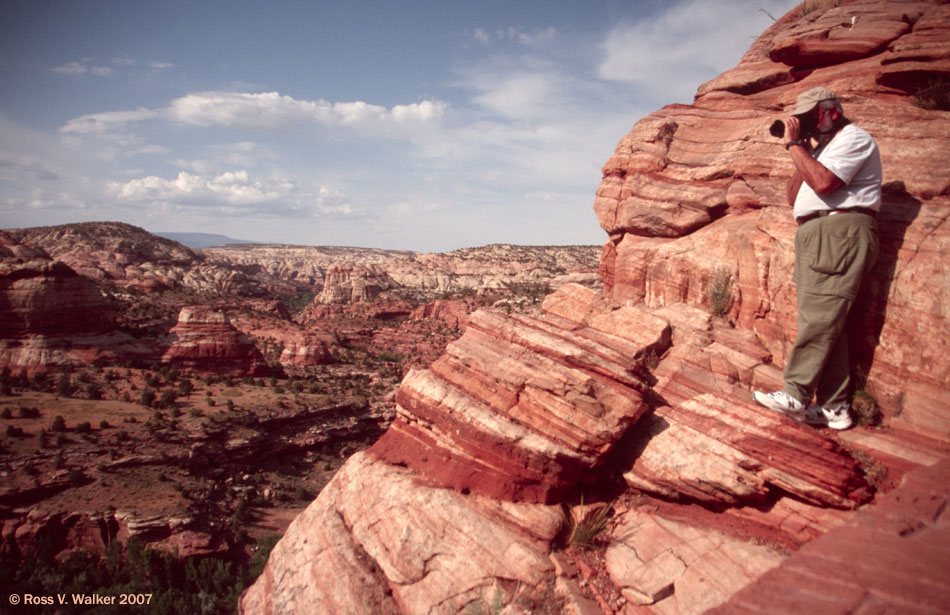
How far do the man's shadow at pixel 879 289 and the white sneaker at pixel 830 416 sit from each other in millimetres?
673

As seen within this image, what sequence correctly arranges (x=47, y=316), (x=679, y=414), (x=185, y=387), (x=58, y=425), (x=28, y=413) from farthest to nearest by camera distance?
(x=185, y=387), (x=47, y=316), (x=28, y=413), (x=58, y=425), (x=679, y=414)

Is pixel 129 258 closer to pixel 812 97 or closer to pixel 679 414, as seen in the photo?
pixel 679 414

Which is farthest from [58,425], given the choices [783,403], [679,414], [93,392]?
[783,403]

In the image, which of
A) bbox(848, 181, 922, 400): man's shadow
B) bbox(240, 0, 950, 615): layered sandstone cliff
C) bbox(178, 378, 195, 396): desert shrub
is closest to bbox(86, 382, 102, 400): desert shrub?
bbox(178, 378, 195, 396): desert shrub

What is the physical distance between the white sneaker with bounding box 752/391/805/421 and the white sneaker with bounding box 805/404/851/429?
7.2 inches

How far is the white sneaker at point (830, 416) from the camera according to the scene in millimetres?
A: 6520

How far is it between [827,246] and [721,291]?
8.35ft

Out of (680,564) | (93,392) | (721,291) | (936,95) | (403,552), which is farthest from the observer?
(93,392)

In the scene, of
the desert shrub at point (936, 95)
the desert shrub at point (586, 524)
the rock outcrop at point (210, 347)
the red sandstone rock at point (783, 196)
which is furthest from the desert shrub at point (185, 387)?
the desert shrub at point (936, 95)

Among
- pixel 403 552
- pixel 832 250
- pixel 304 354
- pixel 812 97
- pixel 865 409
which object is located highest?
pixel 812 97

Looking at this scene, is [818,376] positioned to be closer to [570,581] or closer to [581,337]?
[581,337]

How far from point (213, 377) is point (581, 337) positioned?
1684 inches

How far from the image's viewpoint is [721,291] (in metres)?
9.02

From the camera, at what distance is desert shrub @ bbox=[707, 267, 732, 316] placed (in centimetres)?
895
